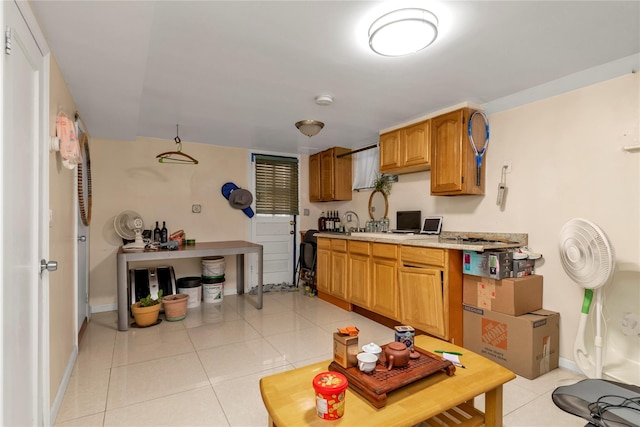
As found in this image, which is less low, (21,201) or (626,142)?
(626,142)

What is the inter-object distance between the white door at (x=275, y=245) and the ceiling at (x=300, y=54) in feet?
6.97

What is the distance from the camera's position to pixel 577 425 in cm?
183

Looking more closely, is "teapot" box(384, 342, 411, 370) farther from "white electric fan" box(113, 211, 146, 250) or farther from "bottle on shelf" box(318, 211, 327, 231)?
"bottle on shelf" box(318, 211, 327, 231)

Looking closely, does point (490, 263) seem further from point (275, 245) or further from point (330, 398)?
point (275, 245)

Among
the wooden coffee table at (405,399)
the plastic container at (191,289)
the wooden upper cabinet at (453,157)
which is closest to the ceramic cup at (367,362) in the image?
the wooden coffee table at (405,399)

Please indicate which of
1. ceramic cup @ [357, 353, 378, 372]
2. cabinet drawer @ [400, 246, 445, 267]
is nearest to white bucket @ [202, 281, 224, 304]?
cabinet drawer @ [400, 246, 445, 267]

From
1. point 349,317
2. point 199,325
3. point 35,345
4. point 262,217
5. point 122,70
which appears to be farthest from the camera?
point 262,217

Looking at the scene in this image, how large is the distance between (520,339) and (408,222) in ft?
5.91

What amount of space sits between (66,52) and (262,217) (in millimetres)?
3470

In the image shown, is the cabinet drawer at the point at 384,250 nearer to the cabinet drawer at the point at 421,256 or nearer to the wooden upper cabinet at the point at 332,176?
the cabinet drawer at the point at 421,256

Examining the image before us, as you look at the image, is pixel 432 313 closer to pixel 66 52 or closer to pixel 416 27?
pixel 416 27

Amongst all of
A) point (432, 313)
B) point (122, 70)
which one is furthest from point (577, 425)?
point (122, 70)

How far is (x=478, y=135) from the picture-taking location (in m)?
3.07

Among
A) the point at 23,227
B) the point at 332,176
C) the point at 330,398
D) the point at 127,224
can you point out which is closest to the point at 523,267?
the point at 330,398
